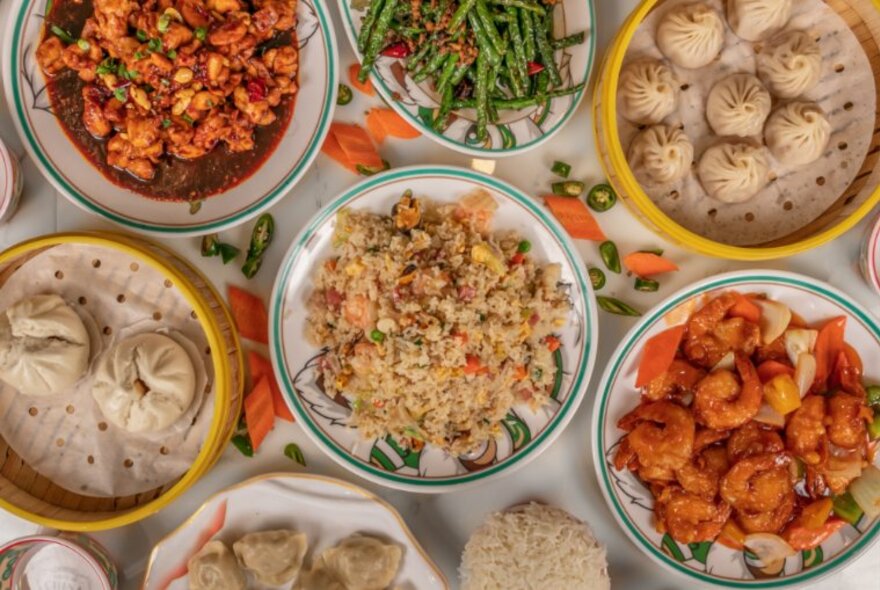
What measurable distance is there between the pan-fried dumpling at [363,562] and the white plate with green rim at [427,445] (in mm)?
279

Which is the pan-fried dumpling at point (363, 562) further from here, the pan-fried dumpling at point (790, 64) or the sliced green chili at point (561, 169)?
the pan-fried dumpling at point (790, 64)

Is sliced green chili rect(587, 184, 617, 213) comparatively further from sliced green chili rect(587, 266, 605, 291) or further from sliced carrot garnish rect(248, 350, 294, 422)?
sliced carrot garnish rect(248, 350, 294, 422)

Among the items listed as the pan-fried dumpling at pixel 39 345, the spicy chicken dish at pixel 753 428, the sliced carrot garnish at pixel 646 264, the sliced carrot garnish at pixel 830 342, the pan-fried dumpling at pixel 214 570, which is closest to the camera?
the pan-fried dumpling at pixel 39 345

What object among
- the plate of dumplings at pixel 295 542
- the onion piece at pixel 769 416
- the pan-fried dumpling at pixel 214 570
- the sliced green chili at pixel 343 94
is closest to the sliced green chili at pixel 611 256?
the onion piece at pixel 769 416

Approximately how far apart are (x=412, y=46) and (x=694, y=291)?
1593 millimetres

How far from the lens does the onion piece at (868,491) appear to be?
300 centimetres

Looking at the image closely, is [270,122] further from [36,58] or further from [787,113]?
[787,113]

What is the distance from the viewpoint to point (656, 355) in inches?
117

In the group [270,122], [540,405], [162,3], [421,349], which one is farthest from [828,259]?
[162,3]

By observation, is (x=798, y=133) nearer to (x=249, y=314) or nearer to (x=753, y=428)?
(x=753, y=428)

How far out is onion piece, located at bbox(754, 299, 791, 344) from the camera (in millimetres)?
2957

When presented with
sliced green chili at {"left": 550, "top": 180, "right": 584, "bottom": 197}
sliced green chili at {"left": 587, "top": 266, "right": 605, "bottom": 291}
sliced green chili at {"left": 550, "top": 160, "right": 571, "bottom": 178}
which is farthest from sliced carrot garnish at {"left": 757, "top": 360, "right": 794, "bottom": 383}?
sliced green chili at {"left": 550, "top": 160, "right": 571, "bottom": 178}

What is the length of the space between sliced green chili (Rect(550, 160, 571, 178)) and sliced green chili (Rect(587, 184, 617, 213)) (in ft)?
0.47

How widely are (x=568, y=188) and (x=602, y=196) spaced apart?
6.3 inches
